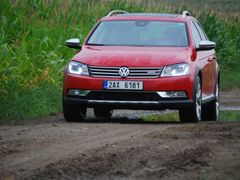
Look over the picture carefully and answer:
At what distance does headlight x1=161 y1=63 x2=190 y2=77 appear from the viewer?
43.1 ft

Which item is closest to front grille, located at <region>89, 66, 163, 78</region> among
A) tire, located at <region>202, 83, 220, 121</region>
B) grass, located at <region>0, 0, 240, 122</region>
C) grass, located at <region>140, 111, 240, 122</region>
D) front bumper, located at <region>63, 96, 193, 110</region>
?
front bumper, located at <region>63, 96, 193, 110</region>

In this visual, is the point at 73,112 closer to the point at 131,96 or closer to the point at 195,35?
the point at 131,96

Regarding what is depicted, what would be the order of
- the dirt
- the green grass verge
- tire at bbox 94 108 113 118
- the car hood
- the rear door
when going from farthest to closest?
1. tire at bbox 94 108 113 118
2. the green grass verge
3. the rear door
4. the car hood
5. the dirt

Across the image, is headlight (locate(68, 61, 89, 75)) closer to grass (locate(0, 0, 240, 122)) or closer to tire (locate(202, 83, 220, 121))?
grass (locate(0, 0, 240, 122))

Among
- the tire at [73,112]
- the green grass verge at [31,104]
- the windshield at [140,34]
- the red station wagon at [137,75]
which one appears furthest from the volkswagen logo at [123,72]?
the green grass verge at [31,104]

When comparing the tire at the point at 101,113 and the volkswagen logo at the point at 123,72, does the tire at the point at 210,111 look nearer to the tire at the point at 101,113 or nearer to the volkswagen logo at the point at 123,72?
the tire at the point at 101,113

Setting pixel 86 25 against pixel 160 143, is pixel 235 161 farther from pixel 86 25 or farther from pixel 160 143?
pixel 86 25

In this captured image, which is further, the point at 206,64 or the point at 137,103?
the point at 206,64

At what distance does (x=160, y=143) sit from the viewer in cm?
968

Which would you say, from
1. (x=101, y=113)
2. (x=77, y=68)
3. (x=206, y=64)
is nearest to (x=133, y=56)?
(x=77, y=68)

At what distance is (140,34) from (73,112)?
5.63ft

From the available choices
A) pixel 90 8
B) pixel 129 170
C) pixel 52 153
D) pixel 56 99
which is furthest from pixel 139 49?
pixel 90 8

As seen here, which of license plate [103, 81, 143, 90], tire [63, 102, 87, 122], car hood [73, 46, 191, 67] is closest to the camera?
license plate [103, 81, 143, 90]

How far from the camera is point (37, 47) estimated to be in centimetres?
1803
